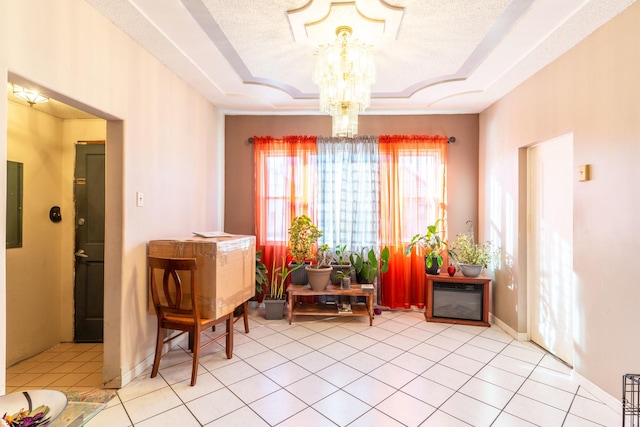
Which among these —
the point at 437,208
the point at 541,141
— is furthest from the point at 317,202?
the point at 541,141

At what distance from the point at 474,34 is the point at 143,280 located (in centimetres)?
327

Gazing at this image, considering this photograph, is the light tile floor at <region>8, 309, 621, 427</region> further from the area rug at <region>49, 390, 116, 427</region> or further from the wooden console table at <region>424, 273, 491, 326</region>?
the area rug at <region>49, 390, 116, 427</region>

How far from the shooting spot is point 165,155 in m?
2.66

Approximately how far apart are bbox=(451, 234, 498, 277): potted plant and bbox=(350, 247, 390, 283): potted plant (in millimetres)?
836

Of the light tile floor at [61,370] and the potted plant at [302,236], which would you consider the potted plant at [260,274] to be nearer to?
the potted plant at [302,236]

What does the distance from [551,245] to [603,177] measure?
912mm

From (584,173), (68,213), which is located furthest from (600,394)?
(68,213)

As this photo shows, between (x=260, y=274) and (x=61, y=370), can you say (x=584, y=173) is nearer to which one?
(x=260, y=274)

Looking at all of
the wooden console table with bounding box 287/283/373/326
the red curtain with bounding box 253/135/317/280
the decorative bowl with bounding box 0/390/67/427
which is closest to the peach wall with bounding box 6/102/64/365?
the red curtain with bounding box 253/135/317/280

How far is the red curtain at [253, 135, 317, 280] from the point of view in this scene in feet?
12.9

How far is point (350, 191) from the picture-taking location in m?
3.92

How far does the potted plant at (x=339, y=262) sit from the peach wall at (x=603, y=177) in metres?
2.22

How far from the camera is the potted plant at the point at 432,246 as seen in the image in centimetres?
354

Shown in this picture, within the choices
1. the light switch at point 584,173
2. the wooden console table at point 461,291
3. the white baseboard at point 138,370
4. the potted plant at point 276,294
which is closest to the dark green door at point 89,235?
the white baseboard at point 138,370
